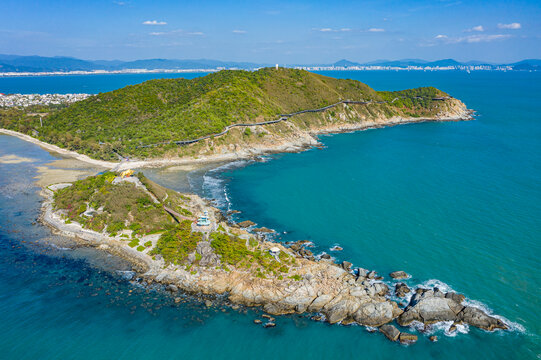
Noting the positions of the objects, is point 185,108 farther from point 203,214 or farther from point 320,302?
point 320,302

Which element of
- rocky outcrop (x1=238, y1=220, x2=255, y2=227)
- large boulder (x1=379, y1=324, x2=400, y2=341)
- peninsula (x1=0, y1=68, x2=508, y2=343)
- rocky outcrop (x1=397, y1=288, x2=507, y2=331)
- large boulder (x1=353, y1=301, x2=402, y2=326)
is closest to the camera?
large boulder (x1=379, y1=324, x2=400, y2=341)

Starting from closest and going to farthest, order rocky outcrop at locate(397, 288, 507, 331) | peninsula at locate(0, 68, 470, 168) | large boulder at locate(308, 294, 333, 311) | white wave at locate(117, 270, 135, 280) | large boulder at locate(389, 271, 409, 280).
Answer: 1. rocky outcrop at locate(397, 288, 507, 331)
2. large boulder at locate(308, 294, 333, 311)
3. large boulder at locate(389, 271, 409, 280)
4. white wave at locate(117, 270, 135, 280)
5. peninsula at locate(0, 68, 470, 168)

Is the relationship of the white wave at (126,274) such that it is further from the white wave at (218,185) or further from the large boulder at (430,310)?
the large boulder at (430,310)

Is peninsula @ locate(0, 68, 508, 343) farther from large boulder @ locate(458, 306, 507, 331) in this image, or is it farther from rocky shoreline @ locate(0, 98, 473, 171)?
rocky shoreline @ locate(0, 98, 473, 171)

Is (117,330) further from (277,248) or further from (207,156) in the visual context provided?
(207,156)

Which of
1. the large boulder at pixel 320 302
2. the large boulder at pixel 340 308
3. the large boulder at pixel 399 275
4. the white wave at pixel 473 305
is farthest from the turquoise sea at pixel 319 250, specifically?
the large boulder at pixel 320 302

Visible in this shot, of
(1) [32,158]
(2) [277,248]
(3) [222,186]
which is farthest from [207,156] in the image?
(2) [277,248]

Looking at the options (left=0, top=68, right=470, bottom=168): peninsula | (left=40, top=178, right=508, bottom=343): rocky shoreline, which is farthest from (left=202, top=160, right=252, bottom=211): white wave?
(left=40, top=178, right=508, bottom=343): rocky shoreline
